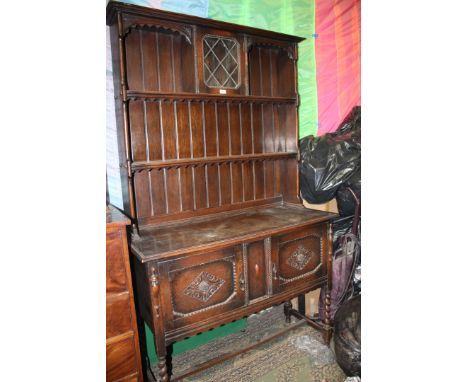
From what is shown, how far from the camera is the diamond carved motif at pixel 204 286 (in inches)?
61.4

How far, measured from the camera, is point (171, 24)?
1704 millimetres

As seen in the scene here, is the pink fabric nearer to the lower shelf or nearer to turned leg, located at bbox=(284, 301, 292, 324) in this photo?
turned leg, located at bbox=(284, 301, 292, 324)

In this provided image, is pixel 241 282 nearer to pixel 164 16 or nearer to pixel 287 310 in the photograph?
pixel 287 310

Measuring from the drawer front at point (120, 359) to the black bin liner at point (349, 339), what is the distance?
1175mm

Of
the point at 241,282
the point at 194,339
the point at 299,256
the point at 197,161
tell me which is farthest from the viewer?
the point at 194,339

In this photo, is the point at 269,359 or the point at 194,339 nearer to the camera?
the point at 269,359

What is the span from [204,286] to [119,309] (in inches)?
15.7

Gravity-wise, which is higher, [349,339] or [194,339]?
[349,339]

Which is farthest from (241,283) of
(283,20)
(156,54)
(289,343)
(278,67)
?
(283,20)

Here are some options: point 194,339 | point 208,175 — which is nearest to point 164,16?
point 208,175

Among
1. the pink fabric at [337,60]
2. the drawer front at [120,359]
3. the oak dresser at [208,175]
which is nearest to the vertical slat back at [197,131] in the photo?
A: the oak dresser at [208,175]

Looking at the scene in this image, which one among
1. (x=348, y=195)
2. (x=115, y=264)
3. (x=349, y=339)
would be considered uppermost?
(x=348, y=195)

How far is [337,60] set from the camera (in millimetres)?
2604

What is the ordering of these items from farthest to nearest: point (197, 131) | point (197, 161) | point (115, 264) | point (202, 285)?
1. point (197, 131)
2. point (197, 161)
3. point (202, 285)
4. point (115, 264)
